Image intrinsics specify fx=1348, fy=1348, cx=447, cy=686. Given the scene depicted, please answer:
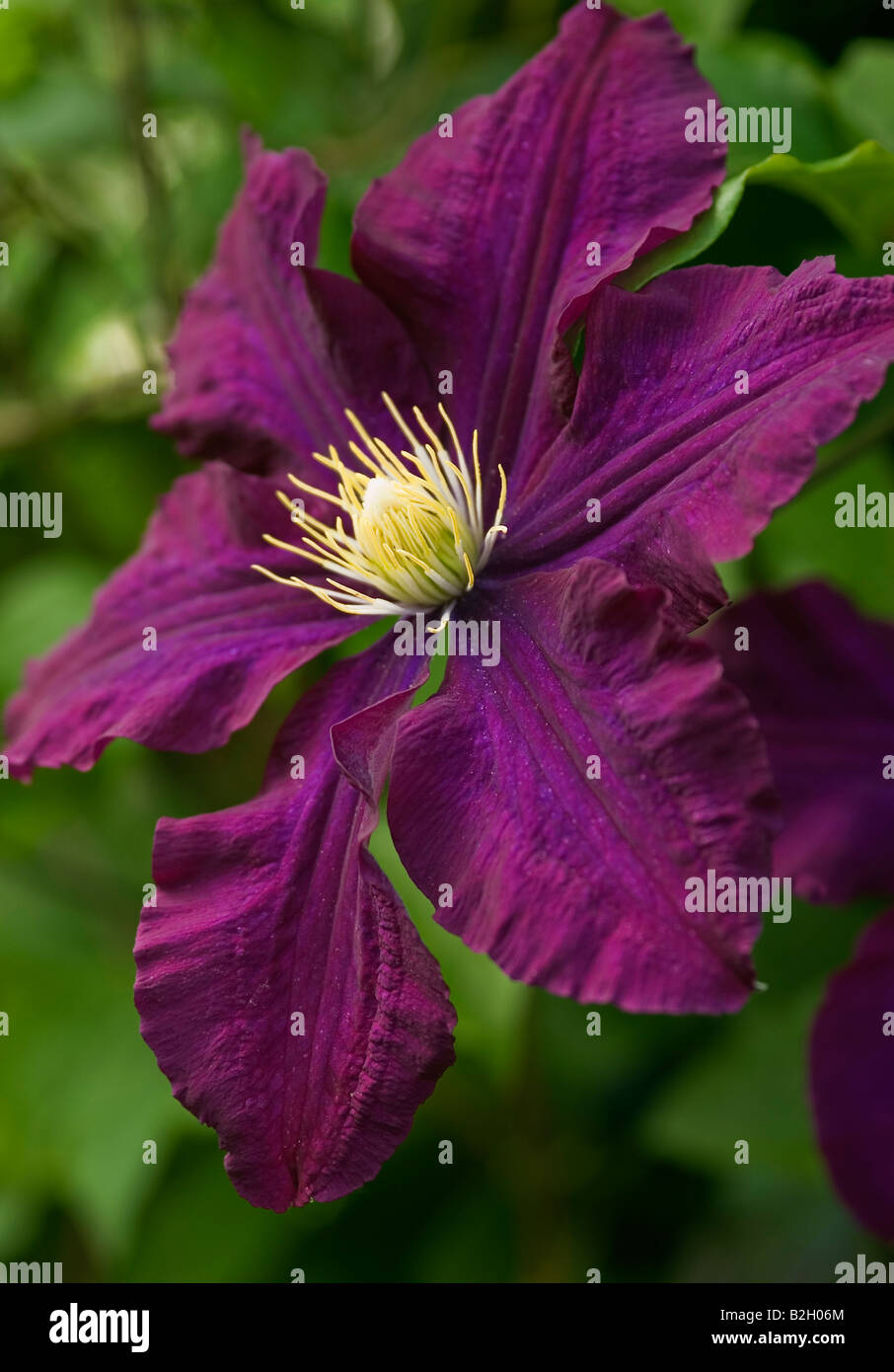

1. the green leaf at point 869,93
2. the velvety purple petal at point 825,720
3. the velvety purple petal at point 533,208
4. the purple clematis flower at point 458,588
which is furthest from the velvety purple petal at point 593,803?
the green leaf at point 869,93

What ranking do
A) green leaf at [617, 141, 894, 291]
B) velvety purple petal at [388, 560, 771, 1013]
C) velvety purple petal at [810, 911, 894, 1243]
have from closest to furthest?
velvety purple petal at [388, 560, 771, 1013], green leaf at [617, 141, 894, 291], velvety purple petal at [810, 911, 894, 1243]

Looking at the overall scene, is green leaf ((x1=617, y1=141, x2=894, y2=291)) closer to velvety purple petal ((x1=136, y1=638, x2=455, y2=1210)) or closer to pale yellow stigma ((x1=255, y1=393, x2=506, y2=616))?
pale yellow stigma ((x1=255, y1=393, x2=506, y2=616))

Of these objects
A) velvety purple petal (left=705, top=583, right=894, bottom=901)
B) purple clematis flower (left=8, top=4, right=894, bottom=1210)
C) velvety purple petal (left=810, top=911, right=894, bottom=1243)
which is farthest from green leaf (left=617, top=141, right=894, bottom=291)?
velvety purple petal (left=810, top=911, right=894, bottom=1243)

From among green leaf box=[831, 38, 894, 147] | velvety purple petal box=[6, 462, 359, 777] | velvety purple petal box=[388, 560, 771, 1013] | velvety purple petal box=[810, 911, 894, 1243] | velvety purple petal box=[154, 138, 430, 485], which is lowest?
velvety purple petal box=[810, 911, 894, 1243]

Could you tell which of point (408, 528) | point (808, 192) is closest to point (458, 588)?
point (408, 528)

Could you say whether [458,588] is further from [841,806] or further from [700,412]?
[841,806]
